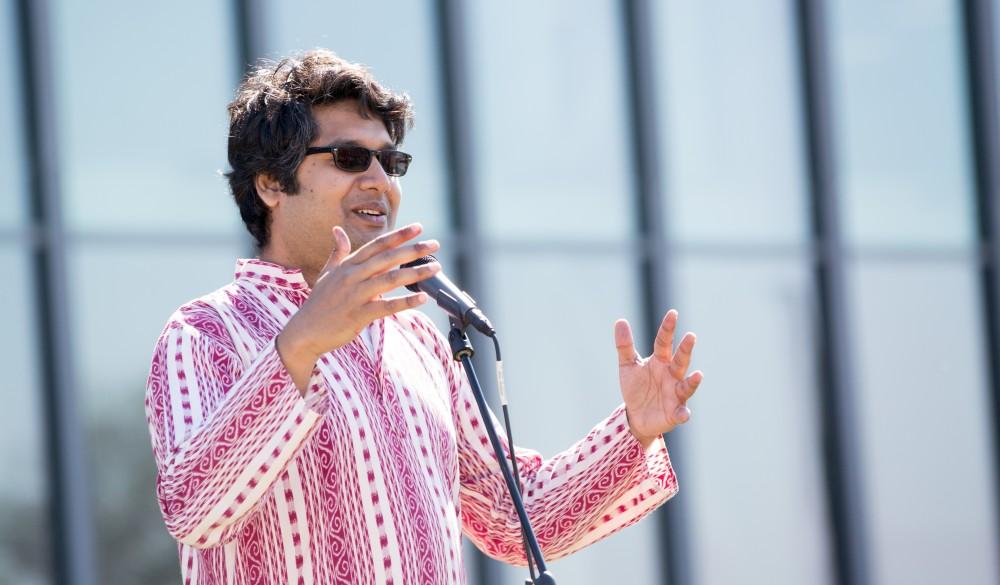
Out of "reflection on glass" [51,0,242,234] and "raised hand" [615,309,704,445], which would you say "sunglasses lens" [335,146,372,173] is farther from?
"reflection on glass" [51,0,242,234]

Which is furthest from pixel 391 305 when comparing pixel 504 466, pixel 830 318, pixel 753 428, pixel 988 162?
pixel 988 162

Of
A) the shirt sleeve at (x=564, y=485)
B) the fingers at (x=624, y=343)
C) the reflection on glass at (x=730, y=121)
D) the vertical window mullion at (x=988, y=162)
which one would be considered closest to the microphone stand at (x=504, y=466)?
the fingers at (x=624, y=343)

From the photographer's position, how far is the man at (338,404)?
1.88 meters

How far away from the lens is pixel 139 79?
17.2 ft

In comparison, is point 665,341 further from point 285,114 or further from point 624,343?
point 285,114

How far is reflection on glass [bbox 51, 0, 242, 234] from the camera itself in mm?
5109

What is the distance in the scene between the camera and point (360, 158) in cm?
233

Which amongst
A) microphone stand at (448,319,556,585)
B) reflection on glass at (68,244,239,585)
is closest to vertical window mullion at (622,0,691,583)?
reflection on glass at (68,244,239,585)

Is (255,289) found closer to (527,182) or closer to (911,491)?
(527,182)

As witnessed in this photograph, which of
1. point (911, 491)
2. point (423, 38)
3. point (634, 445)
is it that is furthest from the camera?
point (911, 491)

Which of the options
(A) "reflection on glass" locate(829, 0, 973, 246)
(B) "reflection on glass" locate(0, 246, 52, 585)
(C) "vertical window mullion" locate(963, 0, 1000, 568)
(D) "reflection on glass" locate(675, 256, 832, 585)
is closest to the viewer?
(B) "reflection on glass" locate(0, 246, 52, 585)

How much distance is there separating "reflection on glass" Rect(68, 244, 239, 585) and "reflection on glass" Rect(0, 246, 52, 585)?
0.16m

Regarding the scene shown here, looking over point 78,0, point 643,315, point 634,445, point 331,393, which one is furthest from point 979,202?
point 331,393

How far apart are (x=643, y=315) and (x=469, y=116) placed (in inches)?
42.1
